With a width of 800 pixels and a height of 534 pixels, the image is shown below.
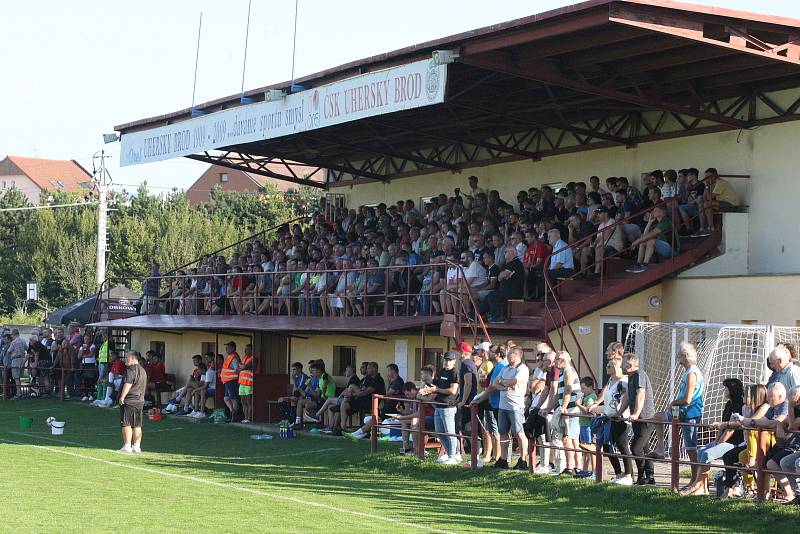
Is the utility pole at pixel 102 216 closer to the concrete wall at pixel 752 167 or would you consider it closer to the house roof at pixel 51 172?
the concrete wall at pixel 752 167

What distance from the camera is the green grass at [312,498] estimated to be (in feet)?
42.7

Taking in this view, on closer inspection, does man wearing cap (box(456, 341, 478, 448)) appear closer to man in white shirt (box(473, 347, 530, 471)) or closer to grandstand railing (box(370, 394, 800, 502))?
grandstand railing (box(370, 394, 800, 502))

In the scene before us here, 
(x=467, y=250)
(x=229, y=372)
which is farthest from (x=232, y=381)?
(x=467, y=250)

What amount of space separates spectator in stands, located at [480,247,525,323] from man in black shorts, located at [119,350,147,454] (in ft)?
20.6

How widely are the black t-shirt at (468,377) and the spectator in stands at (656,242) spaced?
5109 mm

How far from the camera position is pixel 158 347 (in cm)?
3453

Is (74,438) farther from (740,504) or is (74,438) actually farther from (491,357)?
(740,504)

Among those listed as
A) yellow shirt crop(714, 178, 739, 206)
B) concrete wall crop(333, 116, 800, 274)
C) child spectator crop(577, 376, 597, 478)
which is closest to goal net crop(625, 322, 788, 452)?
child spectator crop(577, 376, 597, 478)

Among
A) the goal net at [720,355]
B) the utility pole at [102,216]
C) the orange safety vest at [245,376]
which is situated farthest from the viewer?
the utility pole at [102,216]

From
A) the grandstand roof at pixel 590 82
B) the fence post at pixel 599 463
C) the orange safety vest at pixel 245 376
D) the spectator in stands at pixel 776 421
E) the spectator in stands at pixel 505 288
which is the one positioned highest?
the grandstand roof at pixel 590 82

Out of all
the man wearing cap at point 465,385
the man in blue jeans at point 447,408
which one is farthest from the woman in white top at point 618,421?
the man in blue jeans at point 447,408

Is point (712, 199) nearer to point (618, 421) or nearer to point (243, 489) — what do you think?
point (618, 421)

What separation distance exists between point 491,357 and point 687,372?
5032 mm

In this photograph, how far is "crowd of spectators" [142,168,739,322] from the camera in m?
22.1
